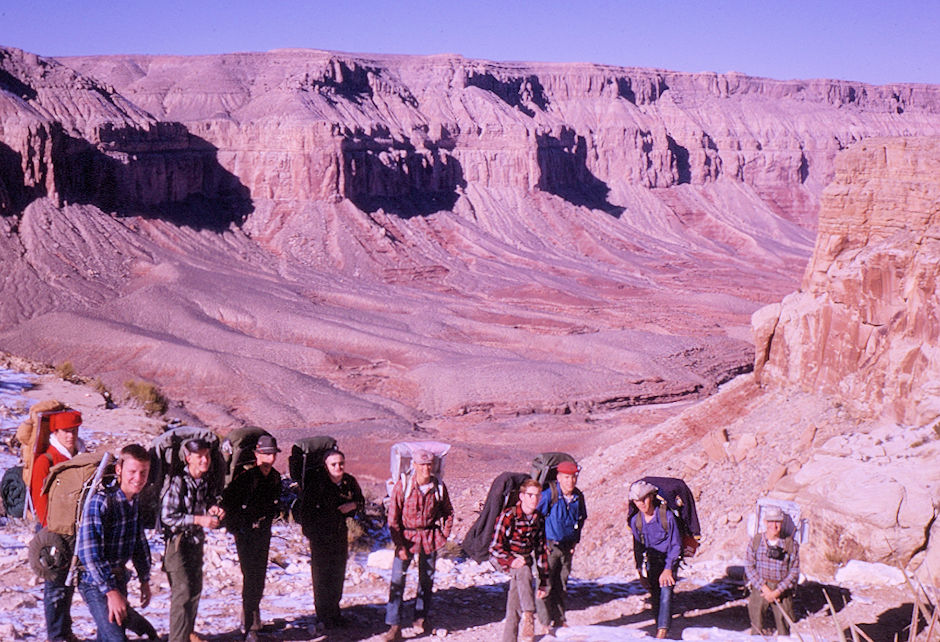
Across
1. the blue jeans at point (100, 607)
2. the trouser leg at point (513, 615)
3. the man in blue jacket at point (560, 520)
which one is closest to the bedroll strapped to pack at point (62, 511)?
the blue jeans at point (100, 607)

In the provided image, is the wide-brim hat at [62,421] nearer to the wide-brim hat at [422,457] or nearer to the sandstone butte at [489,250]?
the wide-brim hat at [422,457]

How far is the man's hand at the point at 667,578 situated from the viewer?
26.2 ft

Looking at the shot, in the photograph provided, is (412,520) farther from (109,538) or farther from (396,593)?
(109,538)

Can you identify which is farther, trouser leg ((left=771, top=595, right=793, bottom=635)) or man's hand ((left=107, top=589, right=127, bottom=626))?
trouser leg ((left=771, top=595, right=793, bottom=635))

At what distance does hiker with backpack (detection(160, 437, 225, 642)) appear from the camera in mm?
6641

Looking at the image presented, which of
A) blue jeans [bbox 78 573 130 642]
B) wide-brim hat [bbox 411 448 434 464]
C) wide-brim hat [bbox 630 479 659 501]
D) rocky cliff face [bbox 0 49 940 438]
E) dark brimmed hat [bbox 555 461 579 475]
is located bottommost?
blue jeans [bbox 78 573 130 642]

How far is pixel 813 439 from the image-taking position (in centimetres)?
1362

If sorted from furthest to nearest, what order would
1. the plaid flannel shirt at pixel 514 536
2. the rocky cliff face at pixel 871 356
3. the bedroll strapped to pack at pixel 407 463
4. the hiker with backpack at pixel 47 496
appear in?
the rocky cliff face at pixel 871 356
the bedroll strapped to pack at pixel 407 463
the plaid flannel shirt at pixel 514 536
the hiker with backpack at pixel 47 496

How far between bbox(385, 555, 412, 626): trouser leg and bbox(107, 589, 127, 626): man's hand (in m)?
2.39

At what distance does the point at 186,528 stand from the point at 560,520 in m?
3.12

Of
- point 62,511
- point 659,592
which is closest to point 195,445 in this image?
point 62,511

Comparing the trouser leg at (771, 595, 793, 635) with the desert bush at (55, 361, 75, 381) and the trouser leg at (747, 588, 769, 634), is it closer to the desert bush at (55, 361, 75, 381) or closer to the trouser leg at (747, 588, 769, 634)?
the trouser leg at (747, 588, 769, 634)

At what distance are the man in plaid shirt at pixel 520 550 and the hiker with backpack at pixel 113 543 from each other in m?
2.80

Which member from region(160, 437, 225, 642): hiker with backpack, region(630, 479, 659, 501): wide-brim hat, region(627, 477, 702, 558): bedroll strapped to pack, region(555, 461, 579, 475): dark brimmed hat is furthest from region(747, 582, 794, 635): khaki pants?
region(160, 437, 225, 642): hiker with backpack
